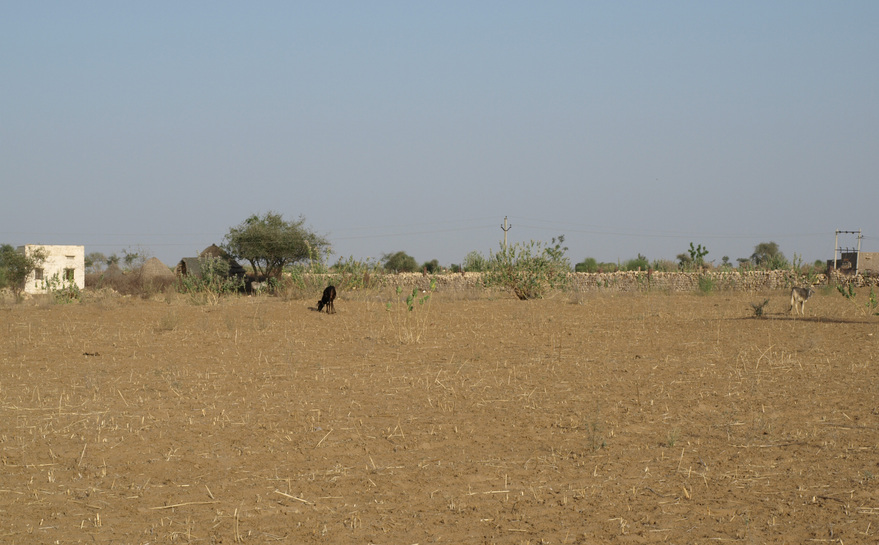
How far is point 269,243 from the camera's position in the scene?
3978cm

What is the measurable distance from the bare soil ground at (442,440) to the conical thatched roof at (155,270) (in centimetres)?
2291

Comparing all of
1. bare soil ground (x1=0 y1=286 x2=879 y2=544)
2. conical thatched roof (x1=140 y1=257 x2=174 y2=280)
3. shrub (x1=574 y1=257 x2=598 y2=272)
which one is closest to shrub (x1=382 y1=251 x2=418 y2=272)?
shrub (x1=574 y1=257 x2=598 y2=272)

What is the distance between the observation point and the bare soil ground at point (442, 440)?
5121mm

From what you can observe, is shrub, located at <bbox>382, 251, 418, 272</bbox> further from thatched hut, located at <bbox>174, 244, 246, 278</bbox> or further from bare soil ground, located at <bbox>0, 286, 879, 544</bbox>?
bare soil ground, located at <bbox>0, 286, 879, 544</bbox>

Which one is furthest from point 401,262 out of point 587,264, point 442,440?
point 442,440

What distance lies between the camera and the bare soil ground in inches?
202

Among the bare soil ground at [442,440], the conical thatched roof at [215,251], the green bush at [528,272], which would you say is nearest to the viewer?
the bare soil ground at [442,440]

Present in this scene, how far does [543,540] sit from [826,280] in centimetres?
3294

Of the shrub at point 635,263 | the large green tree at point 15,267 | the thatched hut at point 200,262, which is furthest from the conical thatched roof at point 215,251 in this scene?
the shrub at point 635,263

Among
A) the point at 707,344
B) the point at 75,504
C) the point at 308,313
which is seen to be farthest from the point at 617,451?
the point at 308,313

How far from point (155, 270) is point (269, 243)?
5361 mm

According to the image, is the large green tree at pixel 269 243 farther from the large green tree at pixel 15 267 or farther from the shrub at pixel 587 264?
the shrub at pixel 587 264

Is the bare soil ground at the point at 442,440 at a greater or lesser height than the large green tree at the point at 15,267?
lesser

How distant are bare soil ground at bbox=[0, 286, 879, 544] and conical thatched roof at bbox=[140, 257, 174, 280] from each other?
2291cm
